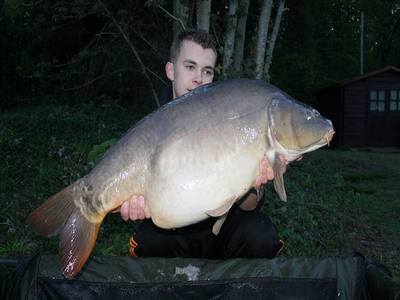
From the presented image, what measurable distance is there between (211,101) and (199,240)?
27.4 inches

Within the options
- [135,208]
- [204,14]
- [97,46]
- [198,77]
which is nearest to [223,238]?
[135,208]

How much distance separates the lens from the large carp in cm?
143

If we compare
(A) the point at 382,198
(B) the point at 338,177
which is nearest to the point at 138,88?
(B) the point at 338,177

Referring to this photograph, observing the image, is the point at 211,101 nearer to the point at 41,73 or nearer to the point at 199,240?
the point at 199,240

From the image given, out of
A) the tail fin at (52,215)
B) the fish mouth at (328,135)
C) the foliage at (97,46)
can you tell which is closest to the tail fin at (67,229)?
the tail fin at (52,215)

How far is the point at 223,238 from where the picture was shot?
1.93 metres

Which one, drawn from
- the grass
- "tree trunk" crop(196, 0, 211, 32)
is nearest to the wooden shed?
the grass

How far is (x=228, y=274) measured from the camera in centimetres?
178

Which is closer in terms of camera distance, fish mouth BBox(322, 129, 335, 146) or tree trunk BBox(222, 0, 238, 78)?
fish mouth BBox(322, 129, 335, 146)

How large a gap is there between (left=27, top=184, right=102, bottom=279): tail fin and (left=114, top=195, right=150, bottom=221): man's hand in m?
0.11

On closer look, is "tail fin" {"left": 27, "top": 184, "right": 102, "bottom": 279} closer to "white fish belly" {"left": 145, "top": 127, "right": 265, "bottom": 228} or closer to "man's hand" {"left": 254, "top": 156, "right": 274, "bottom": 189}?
"white fish belly" {"left": 145, "top": 127, "right": 265, "bottom": 228}

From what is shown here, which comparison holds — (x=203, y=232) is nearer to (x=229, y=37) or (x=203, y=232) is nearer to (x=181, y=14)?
(x=181, y=14)

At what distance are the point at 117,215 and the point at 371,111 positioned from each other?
1117cm

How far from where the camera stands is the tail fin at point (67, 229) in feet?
4.75
